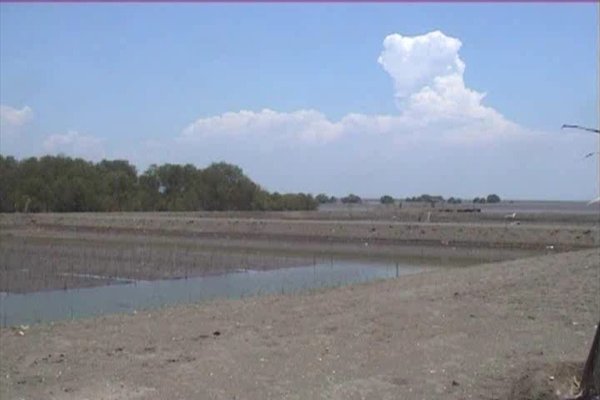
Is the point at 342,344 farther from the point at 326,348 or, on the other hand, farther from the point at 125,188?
the point at 125,188

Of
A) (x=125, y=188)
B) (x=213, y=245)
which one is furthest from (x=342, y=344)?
(x=125, y=188)

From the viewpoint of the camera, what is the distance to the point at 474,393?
720 centimetres

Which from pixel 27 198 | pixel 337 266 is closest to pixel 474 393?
pixel 337 266

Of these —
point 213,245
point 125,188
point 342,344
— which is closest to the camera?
point 342,344

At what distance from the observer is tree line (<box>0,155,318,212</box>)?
86750 millimetres

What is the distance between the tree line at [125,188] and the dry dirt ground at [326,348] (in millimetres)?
77407

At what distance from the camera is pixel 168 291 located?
23891 millimetres

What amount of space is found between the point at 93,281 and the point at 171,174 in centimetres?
7827

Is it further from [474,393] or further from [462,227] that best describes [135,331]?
[462,227]

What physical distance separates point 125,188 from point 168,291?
76.0 meters

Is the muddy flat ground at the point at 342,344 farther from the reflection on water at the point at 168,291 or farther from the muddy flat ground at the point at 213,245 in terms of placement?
the muddy flat ground at the point at 213,245

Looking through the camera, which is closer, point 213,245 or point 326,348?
point 326,348

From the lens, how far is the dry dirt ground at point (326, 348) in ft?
25.3

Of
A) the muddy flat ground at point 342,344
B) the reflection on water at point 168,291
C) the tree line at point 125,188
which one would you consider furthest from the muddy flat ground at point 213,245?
the tree line at point 125,188
